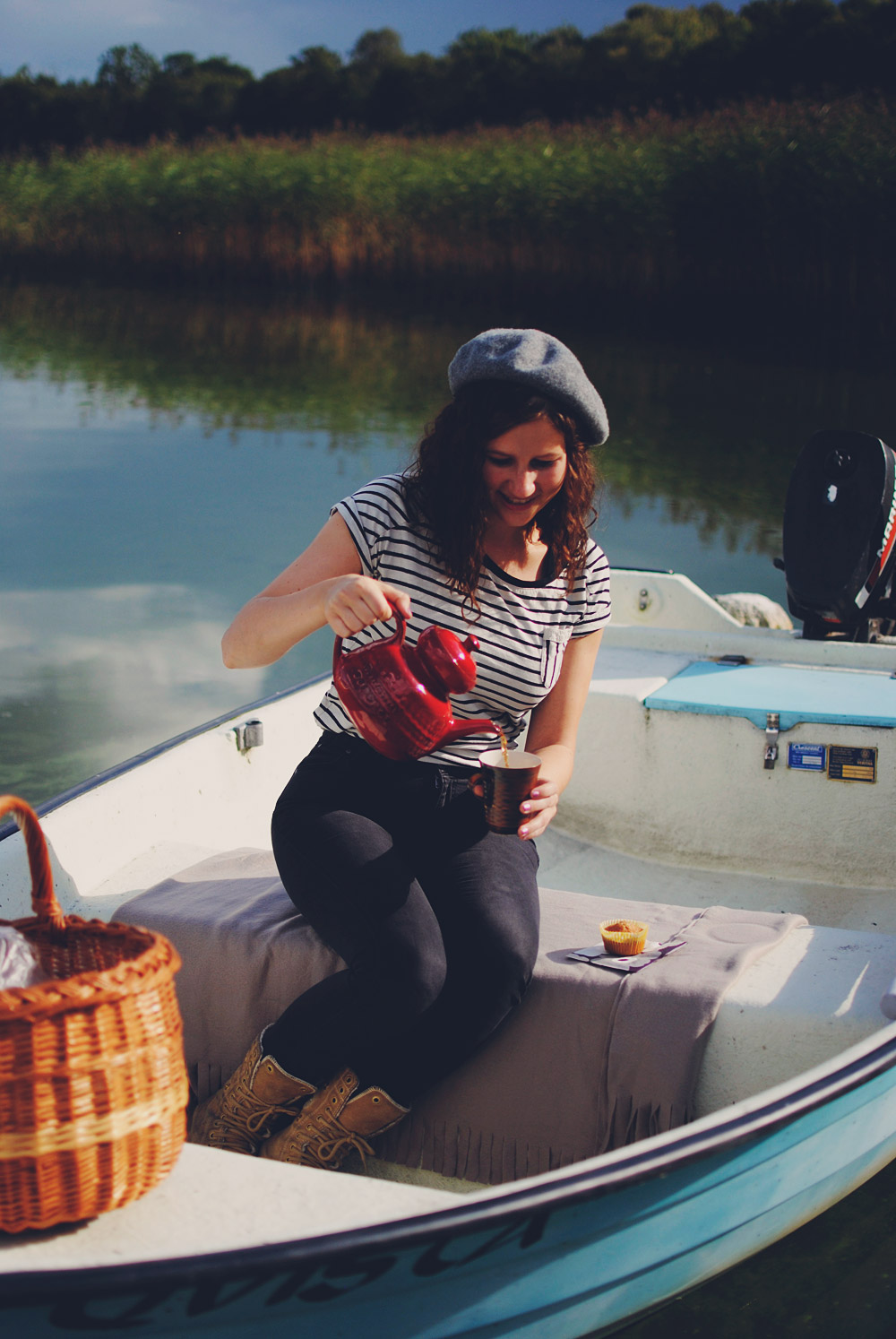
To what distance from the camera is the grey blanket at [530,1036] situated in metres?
1.72

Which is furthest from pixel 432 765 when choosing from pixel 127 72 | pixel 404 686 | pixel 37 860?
pixel 127 72

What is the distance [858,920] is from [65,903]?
1.62 metres

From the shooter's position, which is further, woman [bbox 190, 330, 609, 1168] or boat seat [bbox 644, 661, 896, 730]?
boat seat [bbox 644, 661, 896, 730]

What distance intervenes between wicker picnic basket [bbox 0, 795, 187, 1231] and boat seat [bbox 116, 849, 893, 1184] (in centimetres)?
48

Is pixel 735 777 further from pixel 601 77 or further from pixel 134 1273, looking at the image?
pixel 601 77

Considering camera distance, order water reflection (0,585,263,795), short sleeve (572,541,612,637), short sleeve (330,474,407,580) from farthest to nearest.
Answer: water reflection (0,585,263,795), short sleeve (572,541,612,637), short sleeve (330,474,407,580)

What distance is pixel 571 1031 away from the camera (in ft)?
5.75

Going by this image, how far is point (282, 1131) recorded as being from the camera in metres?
1.72

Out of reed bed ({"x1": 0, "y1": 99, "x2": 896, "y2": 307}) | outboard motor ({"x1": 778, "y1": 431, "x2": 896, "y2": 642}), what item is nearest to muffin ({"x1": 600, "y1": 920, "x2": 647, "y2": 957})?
outboard motor ({"x1": 778, "y1": 431, "x2": 896, "y2": 642})

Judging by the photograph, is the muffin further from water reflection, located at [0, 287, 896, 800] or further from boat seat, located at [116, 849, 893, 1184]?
water reflection, located at [0, 287, 896, 800]

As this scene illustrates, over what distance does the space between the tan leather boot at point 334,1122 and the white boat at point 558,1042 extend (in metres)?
0.14

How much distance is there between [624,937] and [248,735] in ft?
3.50

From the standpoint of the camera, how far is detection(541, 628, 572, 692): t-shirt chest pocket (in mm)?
1903

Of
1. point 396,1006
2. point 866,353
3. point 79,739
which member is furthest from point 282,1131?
point 866,353
